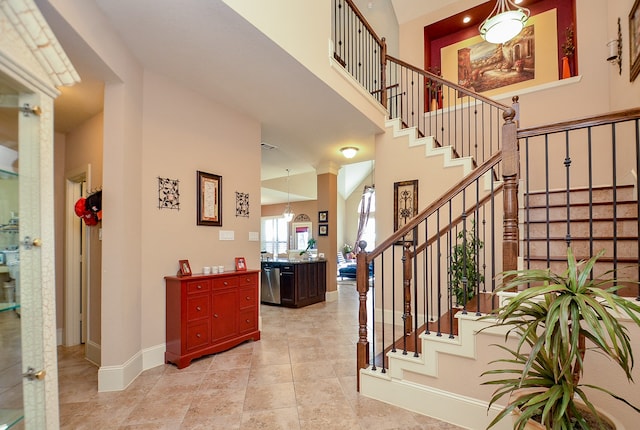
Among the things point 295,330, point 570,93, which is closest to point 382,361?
point 295,330

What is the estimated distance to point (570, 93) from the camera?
4.48 meters

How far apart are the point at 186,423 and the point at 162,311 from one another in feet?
4.34

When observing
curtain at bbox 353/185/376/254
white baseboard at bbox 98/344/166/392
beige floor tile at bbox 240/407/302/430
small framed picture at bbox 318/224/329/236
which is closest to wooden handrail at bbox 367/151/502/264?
beige floor tile at bbox 240/407/302/430

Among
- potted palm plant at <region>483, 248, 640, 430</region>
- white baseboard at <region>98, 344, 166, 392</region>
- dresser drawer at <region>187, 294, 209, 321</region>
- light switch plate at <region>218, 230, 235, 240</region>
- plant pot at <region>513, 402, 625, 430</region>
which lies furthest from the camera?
light switch plate at <region>218, 230, 235, 240</region>

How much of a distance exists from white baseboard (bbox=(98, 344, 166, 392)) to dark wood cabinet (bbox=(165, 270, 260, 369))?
184 millimetres

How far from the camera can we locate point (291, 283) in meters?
5.70

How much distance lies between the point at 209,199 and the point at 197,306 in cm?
123

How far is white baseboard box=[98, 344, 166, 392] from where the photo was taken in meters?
2.57

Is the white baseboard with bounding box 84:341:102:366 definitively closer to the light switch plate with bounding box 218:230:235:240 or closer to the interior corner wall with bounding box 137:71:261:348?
the interior corner wall with bounding box 137:71:261:348

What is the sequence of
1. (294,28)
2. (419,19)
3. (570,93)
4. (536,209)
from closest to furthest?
(294,28) < (536,209) < (570,93) < (419,19)

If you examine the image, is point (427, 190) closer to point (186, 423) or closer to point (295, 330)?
point (295, 330)

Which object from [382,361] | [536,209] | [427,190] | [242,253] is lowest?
[382,361]

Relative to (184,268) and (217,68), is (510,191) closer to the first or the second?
(217,68)

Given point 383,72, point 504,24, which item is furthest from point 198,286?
point 504,24
